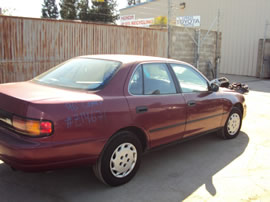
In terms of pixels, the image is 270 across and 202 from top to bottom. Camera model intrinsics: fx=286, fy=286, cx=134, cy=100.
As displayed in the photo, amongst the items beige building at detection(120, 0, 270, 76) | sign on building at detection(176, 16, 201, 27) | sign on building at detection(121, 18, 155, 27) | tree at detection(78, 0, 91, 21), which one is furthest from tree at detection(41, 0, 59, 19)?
beige building at detection(120, 0, 270, 76)

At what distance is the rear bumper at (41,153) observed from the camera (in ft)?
9.05

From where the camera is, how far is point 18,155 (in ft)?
9.09

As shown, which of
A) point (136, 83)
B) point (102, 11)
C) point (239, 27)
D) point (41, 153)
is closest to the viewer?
point (41, 153)

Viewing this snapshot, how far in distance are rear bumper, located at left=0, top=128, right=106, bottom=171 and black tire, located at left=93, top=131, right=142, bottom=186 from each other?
22 cm

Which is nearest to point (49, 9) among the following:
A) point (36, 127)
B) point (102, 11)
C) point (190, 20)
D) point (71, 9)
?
point (71, 9)

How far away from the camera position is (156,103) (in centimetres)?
374

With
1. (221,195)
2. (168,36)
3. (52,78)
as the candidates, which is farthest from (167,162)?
(168,36)

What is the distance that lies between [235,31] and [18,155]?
748 inches

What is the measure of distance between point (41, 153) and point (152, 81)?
178cm

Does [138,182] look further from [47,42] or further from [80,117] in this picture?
[47,42]

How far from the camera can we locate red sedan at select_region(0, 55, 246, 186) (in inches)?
111

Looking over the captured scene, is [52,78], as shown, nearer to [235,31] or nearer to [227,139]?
[227,139]

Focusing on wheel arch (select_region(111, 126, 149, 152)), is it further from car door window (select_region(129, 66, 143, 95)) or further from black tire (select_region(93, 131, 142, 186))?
car door window (select_region(129, 66, 143, 95))

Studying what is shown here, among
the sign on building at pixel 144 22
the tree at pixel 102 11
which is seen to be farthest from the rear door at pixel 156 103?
the tree at pixel 102 11
